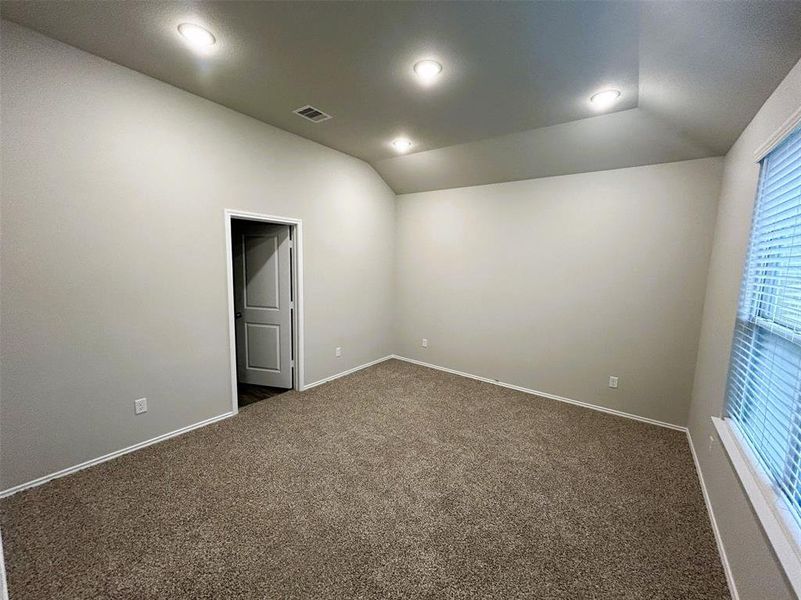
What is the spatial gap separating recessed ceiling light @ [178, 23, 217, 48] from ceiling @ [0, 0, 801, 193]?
1.9 inches

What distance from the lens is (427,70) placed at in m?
2.16

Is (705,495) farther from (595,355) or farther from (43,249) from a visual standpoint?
(43,249)

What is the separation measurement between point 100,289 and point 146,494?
56.6 inches

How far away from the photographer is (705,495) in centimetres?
218

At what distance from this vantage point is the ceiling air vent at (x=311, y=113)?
2.85 meters

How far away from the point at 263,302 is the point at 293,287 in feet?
1.59

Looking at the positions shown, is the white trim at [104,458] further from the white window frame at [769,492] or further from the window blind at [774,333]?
the window blind at [774,333]

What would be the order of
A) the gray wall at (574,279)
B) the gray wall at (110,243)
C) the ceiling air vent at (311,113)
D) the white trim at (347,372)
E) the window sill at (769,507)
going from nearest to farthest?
1. the window sill at (769,507)
2. the gray wall at (110,243)
3. the ceiling air vent at (311,113)
4. the gray wall at (574,279)
5. the white trim at (347,372)

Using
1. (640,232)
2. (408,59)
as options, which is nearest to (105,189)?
(408,59)

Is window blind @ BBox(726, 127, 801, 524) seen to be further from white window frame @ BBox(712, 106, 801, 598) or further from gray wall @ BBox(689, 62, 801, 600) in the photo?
gray wall @ BBox(689, 62, 801, 600)

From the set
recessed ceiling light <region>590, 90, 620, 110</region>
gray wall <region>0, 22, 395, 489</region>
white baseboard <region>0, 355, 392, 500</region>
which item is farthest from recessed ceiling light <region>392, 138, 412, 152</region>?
white baseboard <region>0, 355, 392, 500</region>

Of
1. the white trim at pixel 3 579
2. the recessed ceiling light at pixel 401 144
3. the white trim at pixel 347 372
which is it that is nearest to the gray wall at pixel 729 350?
the recessed ceiling light at pixel 401 144

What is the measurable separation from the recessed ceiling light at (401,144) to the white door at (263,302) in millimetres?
1527

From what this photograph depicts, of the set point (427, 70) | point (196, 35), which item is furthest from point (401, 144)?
point (196, 35)
